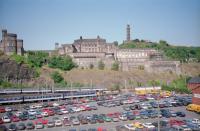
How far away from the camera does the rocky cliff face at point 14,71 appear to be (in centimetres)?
2750

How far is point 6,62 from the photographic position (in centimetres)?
2842

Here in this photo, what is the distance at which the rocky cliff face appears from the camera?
1083 inches

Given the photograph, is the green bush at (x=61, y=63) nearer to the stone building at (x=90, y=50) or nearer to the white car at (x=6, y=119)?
the stone building at (x=90, y=50)

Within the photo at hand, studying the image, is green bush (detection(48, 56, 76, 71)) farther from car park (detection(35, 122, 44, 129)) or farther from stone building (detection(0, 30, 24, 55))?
car park (detection(35, 122, 44, 129))

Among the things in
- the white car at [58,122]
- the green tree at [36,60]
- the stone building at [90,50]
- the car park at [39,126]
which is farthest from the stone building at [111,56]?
the car park at [39,126]

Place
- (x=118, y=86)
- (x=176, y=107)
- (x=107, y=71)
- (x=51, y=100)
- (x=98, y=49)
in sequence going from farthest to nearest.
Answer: (x=98, y=49) → (x=107, y=71) → (x=118, y=86) → (x=51, y=100) → (x=176, y=107)

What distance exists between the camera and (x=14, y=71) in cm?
2841

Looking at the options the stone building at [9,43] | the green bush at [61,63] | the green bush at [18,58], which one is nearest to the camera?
the green bush at [18,58]

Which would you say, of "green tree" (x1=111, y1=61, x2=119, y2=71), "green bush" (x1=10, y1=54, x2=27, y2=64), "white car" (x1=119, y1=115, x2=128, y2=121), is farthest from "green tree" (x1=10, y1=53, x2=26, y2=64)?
"white car" (x1=119, y1=115, x2=128, y2=121)

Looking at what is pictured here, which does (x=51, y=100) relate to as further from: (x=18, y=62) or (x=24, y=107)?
(x=18, y=62)

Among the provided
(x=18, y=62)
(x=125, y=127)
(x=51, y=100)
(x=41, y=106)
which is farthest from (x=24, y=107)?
(x=18, y=62)

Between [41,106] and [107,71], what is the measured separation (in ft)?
48.2

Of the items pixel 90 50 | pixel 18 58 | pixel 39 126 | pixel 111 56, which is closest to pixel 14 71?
pixel 18 58

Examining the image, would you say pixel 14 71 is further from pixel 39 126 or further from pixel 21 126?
pixel 39 126
